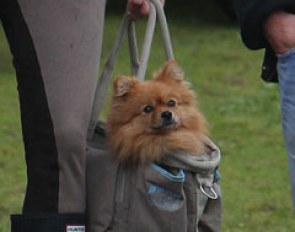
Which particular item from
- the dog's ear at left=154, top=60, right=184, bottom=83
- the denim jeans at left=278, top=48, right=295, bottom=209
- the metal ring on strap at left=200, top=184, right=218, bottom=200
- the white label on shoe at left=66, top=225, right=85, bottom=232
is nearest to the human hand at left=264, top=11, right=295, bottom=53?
the denim jeans at left=278, top=48, right=295, bottom=209

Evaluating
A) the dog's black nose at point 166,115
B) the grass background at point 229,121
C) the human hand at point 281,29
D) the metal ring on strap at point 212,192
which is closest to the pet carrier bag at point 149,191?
the metal ring on strap at point 212,192

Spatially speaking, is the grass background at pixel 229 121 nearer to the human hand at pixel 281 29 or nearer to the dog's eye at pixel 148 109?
the dog's eye at pixel 148 109

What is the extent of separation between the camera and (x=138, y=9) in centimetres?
337

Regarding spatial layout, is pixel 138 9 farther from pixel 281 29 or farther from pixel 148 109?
pixel 281 29

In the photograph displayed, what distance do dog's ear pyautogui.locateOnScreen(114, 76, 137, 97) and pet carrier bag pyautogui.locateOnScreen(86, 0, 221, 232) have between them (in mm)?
97

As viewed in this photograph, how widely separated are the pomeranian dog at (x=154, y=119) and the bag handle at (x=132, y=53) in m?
0.07

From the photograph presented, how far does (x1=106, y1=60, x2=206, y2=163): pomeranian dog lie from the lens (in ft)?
10.1

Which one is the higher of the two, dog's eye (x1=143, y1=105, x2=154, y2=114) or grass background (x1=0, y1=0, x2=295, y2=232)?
dog's eye (x1=143, y1=105, x2=154, y2=114)

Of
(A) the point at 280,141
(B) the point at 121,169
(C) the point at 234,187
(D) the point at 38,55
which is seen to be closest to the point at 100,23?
(D) the point at 38,55

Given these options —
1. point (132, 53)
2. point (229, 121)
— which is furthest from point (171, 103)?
point (229, 121)

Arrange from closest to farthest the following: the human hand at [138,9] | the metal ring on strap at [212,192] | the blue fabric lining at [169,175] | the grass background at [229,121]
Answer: the blue fabric lining at [169,175] < the metal ring on strap at [212,192] < the human hand at [138,9] < the grass background at [229,121]

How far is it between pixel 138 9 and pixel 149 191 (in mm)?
696

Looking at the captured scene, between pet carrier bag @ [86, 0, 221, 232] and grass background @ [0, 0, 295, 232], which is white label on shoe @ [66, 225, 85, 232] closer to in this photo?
pet carrier bag @ [86, 0, 221, 232]

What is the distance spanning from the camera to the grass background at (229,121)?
5320 millimetres
